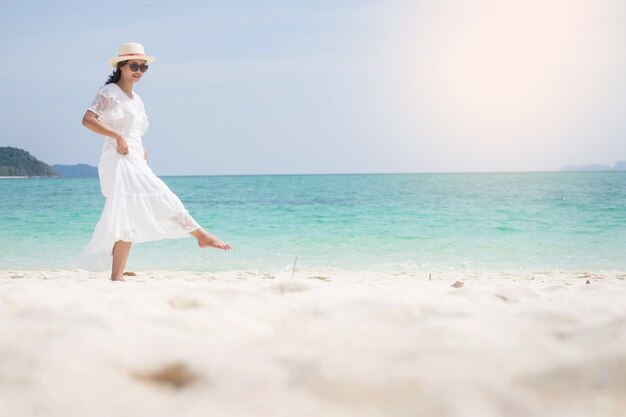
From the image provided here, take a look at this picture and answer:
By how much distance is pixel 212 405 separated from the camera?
142cm

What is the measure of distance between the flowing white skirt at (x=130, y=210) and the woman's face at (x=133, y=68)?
484mm

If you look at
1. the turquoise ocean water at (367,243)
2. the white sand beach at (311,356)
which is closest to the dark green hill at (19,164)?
the turquoise ocean water at (367,243)

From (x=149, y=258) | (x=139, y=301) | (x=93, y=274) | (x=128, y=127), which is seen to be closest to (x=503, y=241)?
(x=149, y=258)

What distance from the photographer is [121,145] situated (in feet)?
14.0

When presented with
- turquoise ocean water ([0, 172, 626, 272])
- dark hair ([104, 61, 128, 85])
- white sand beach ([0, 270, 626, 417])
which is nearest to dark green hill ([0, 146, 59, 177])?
turquoise ocean water ([0, 172, 626, 272])

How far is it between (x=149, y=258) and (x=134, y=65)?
198 inches

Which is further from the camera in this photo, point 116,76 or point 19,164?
point 19,164

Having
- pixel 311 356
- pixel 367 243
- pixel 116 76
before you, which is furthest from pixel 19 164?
pixel 311 356

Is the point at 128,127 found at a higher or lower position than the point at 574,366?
higher

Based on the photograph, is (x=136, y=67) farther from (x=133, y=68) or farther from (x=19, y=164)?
(x=19, y=164)

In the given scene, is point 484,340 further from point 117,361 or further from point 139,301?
point 139,301

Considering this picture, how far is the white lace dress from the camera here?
4.27 m

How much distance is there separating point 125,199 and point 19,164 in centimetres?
9069

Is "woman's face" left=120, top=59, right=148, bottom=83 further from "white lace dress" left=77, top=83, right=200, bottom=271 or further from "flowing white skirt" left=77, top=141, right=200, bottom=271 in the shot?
"flowing white skirt" left=77, top=141, right=200, bottom=271
